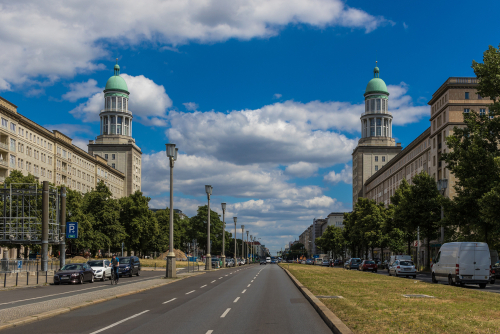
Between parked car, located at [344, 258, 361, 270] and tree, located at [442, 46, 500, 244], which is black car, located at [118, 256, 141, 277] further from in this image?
parked car, located at [344, 258, 361, 270]

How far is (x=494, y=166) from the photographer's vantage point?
36.5m

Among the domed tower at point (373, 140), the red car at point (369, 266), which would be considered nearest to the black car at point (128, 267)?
the red car at point (369, 266)

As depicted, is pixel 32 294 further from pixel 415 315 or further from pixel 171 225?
pixel 415 315

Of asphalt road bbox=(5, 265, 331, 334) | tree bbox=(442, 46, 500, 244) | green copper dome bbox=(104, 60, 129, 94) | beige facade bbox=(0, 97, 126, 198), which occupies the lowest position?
asphalt road bbox=(5, 265, 331, 334)

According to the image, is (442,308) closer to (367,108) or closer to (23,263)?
(23,263)

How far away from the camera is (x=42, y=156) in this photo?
310ft

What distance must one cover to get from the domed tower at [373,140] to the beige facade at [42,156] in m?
75.5

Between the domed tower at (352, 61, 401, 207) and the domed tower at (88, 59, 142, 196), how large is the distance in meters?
68.9

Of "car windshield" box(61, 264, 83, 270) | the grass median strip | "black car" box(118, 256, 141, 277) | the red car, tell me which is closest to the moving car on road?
the red car

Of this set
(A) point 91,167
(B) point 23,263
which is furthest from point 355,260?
(A) point 91,167

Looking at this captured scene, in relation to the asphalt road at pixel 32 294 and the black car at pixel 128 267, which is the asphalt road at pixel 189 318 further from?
the black car at pixel 128 267

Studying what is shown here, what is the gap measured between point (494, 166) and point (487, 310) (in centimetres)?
2568

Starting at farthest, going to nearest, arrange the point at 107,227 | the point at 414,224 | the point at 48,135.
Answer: the point at 48,135 < the point at 107,227 < the point at 414,224

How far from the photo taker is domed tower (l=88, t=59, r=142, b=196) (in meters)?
152
